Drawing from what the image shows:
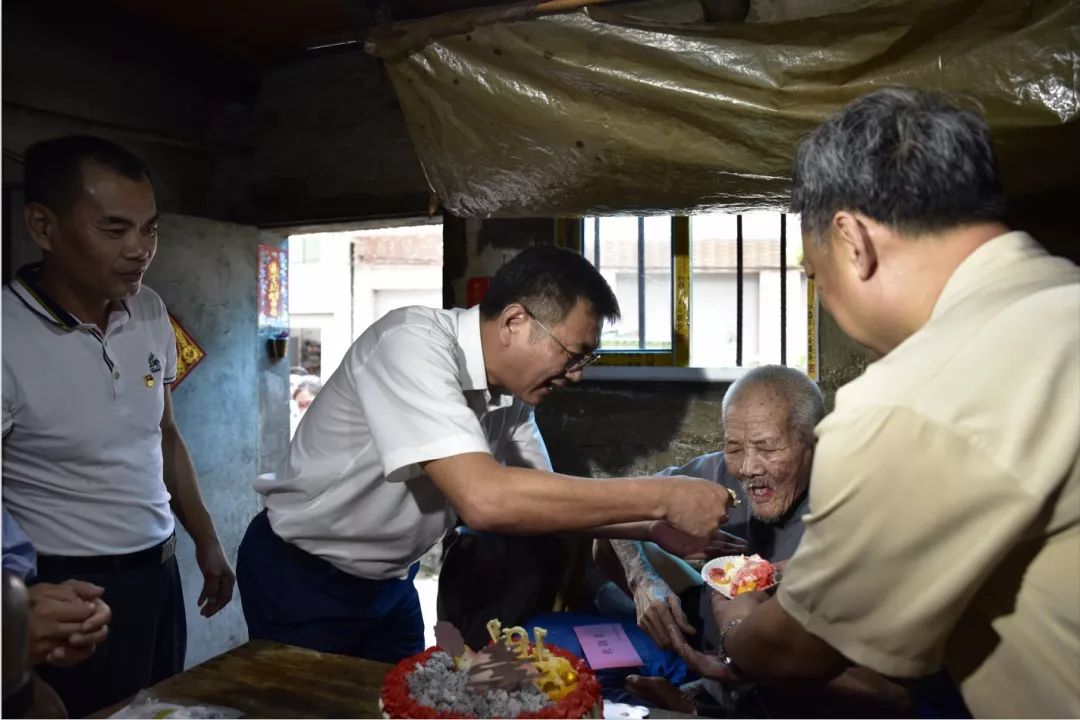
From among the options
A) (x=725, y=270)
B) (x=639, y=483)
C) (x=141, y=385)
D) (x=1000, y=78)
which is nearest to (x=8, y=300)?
(x=141, y=385)

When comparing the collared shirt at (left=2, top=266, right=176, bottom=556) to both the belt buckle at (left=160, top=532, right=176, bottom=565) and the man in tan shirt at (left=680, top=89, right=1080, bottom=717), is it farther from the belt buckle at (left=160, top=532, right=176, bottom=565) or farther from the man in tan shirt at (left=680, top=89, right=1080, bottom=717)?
the man in tan shirt at (left=680, top=89, right=1080, bottom=717)

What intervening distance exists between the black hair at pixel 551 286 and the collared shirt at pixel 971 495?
109 cm

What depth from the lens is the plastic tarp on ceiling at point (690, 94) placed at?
186 cm

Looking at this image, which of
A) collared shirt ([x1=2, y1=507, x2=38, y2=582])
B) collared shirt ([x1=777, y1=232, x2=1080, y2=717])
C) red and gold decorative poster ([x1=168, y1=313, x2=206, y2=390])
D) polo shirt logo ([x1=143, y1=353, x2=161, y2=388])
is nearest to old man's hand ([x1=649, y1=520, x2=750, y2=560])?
collared shirt ([x1=777, y1=232, x2=1080, y2=717])

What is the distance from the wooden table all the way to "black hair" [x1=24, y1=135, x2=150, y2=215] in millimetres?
1389

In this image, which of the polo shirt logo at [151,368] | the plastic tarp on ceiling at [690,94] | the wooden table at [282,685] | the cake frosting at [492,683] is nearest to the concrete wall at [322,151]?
the plastic tarp on ceiling at [690,94]

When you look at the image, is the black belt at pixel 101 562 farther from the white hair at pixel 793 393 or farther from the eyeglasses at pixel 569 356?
the white hair at pixel 793 393

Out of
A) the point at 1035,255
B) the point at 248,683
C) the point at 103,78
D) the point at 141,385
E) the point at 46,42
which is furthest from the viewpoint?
the point at 103,78

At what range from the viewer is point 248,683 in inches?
66.9

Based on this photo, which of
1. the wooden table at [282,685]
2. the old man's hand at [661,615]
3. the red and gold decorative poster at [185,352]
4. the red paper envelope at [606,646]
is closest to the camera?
the wooden table at [282,685]

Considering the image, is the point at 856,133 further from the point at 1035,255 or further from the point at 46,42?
the point at 46,42

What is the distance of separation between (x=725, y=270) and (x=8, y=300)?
10.4 m

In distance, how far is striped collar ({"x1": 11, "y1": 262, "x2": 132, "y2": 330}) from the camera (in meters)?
2.20

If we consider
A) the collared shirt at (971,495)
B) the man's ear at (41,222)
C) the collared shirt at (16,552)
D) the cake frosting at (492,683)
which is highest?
the man's ear at (41,222)
